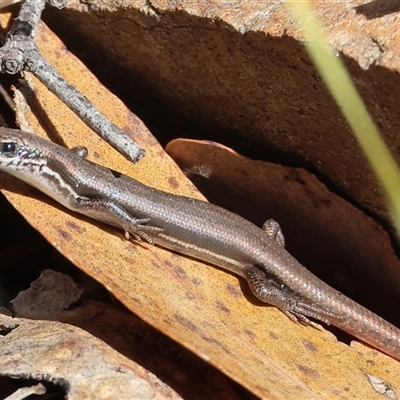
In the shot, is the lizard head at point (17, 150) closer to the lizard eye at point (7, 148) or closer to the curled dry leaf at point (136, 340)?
the lizard eye at point (7, 148)

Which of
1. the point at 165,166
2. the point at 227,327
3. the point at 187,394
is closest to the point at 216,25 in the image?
the point at 165,166

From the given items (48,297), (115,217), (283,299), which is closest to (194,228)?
(115,217)

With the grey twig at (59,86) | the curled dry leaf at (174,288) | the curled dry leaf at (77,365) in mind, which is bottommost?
the curled dry leaf at (77,365)

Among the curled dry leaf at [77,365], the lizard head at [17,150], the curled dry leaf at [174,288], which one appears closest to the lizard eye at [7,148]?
the lizard head at [17,150]

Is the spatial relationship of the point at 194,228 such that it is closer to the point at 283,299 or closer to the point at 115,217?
the point at 115,217

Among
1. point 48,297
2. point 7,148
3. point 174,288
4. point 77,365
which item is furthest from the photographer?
point 7,148

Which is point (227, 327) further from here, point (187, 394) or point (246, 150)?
point (246, 150)
